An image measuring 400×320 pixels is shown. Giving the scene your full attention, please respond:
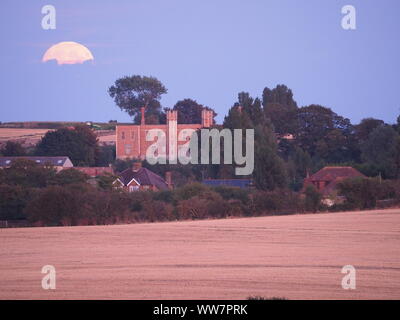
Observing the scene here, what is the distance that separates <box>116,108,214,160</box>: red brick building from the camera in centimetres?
7838

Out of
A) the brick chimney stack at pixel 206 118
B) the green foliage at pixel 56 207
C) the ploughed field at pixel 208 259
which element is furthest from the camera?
the brick chimney stack at pixel 206 118

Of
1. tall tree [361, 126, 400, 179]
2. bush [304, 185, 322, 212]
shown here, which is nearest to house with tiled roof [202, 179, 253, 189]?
tall tree [361, 126, 400, 179]

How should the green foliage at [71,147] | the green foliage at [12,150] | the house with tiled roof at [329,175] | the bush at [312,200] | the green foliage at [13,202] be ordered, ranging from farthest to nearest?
the green foliage at [71,147] < the green foliage at [12,150] < the house with tiled roof at [329,175] < the bush at [312,200] < the green foliage at [13,202]

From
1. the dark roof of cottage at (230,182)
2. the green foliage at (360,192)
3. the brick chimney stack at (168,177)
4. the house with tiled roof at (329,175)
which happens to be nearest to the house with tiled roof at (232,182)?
the dark roof of cottage at (230,182)

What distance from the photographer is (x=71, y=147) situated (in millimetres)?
73125

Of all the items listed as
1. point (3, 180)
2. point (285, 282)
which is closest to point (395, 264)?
point (285, 282)

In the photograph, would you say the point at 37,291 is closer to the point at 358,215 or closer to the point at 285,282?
the point at 285,282

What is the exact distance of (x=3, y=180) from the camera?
149 ft

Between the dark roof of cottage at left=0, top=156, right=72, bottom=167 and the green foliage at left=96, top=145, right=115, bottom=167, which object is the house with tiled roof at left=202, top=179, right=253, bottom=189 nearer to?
the dark roof of cottage at left=0, top=156, right=72, bottom=167

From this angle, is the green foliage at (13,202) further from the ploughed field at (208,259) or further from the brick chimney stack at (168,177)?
the brick chimney stack at (168,177)

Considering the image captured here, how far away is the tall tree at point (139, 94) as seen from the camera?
313ft

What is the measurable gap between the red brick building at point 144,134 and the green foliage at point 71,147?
589cm

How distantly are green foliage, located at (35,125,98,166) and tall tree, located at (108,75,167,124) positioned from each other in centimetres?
2057
